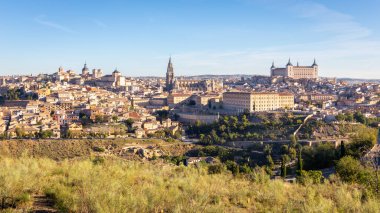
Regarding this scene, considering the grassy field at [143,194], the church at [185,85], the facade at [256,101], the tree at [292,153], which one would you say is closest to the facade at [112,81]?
the church at [185,85]

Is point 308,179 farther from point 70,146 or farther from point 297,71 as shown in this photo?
point 297,71

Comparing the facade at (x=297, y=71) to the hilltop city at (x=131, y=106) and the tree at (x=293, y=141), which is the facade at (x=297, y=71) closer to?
the hilltop city at (x=131, y=106)

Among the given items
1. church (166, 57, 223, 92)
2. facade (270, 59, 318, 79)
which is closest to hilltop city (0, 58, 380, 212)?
church (166, 57, 223, 92)

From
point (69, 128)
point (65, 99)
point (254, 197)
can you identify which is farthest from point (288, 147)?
point (65, 99)

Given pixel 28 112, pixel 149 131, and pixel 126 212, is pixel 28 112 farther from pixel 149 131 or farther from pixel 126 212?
pixel 126 212

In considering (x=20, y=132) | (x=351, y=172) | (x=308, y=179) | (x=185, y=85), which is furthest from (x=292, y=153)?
Result: (x=185, y=85)

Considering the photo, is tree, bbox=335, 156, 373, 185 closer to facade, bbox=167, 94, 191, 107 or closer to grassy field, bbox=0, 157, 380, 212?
grassy field, bbox=0, 157, 380, 212
